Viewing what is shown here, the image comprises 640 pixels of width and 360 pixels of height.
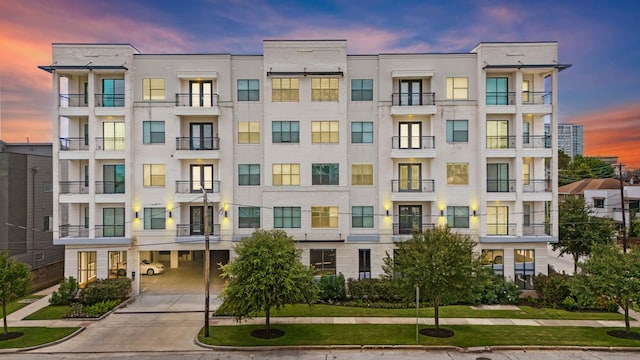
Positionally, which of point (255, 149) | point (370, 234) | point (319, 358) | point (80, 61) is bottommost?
point (319, 358)

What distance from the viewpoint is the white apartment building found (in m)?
33.2

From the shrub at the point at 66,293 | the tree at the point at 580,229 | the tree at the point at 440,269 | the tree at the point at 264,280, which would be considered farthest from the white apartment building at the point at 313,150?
the tree at the point at 264,280

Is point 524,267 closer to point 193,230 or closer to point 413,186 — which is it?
point 413,186

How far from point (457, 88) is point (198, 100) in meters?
A: 19.6

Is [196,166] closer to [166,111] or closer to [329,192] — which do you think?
[166,111]

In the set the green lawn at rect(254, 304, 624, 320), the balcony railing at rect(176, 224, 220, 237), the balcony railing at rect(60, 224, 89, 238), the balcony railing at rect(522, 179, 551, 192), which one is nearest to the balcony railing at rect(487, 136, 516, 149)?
the balcony railing at rect(522, 179, 551, 192)

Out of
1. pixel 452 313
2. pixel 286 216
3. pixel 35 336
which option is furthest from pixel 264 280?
pixel 35 336

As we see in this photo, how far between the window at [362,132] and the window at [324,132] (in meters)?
1.33

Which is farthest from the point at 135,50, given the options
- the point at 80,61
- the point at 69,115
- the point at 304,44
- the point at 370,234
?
the point at 370,234

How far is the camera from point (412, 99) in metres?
34.2

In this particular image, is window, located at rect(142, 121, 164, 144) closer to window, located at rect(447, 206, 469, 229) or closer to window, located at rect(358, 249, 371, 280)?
window, located at rect(358, 249, 371, 280)

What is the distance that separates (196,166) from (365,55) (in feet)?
50.3

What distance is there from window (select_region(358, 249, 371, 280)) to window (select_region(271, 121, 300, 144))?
31.8 ft

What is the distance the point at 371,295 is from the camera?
3058 cm
